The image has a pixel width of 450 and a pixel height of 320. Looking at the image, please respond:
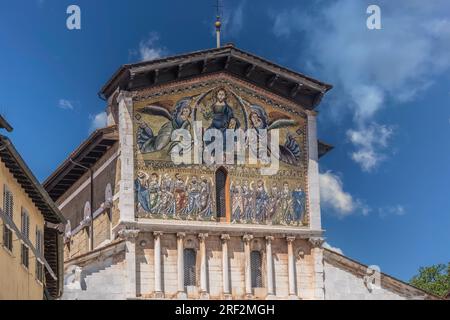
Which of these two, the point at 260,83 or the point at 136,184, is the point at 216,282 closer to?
the point at 136,184

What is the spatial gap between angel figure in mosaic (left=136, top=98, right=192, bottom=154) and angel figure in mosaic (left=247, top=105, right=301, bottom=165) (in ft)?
8.27

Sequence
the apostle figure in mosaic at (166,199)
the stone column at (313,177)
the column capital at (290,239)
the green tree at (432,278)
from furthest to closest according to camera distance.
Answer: the green tree at (432,278)
the stone column at (313,177)
the column capital at (290,239)
the apostle figure in mosaic at (166,199)

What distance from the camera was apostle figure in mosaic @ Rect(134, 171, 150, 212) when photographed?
5256 cm

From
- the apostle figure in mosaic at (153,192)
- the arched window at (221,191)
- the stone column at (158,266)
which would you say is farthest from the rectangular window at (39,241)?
the arched window at (221,191)

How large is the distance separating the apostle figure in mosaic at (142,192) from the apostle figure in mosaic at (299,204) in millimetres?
5685

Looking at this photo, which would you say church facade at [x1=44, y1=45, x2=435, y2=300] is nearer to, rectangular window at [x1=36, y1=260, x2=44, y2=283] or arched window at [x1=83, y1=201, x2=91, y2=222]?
arched window at [x1=83, y1=201, x2=91, y2=222]

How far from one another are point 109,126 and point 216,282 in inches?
270

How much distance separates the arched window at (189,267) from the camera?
52.6 meters

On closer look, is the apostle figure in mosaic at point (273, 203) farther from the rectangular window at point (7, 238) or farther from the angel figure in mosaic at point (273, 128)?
the rectangular window at point (7, 238)

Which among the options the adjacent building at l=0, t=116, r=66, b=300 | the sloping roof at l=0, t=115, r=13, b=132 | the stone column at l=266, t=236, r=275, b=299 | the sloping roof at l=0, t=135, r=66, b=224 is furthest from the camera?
the stone column at l=266, t=236, r=275, b=299

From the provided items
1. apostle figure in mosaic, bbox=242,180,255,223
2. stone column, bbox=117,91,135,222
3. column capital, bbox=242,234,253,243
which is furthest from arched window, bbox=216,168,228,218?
stone column, bbox=117,91,135,222

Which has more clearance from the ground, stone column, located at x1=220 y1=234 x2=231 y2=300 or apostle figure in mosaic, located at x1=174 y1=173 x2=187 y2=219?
apostle figure in mosaic, located at x1=174 y1=173 x2=187 y2=219

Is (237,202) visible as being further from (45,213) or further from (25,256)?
(25,256)

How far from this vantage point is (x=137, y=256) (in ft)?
170
